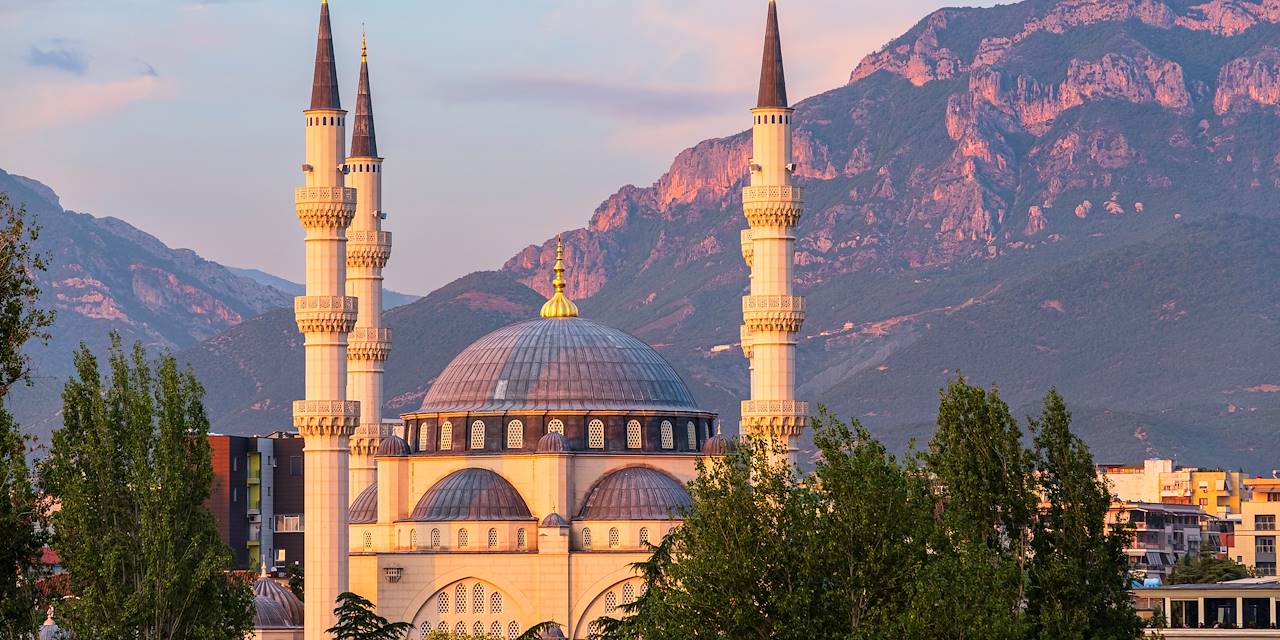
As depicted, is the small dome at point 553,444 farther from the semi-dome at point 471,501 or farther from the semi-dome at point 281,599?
the semi-dome at point 281,599

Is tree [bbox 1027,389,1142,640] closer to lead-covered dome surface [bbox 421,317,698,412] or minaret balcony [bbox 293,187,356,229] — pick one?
minaret balcony [bbox 293,187,356,229]

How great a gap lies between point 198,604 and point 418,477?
134ft

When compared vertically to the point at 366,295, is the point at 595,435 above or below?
below

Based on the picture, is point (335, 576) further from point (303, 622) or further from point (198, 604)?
point (198, 604)

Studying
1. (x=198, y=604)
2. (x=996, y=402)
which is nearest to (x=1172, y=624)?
(x=996, y=402)

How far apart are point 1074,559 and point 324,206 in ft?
111

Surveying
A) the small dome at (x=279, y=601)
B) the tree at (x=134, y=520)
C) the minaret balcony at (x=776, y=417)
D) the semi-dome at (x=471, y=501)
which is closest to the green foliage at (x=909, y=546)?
the tree at (x=134, y=520)

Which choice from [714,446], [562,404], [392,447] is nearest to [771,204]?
[714,446]

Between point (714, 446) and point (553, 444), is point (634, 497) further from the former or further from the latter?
point (553, 444)

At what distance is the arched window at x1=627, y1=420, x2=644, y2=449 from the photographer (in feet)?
285

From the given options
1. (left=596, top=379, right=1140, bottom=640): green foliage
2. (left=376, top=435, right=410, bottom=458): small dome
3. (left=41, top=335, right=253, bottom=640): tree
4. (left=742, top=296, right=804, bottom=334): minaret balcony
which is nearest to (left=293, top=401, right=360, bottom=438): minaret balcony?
(left=376, top=435, right=410, bottom=458): small dome

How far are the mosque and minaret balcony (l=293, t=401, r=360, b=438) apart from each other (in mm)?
57

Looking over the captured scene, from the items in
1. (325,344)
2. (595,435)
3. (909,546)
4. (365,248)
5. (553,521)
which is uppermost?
(365,248)

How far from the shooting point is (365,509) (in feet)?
280
